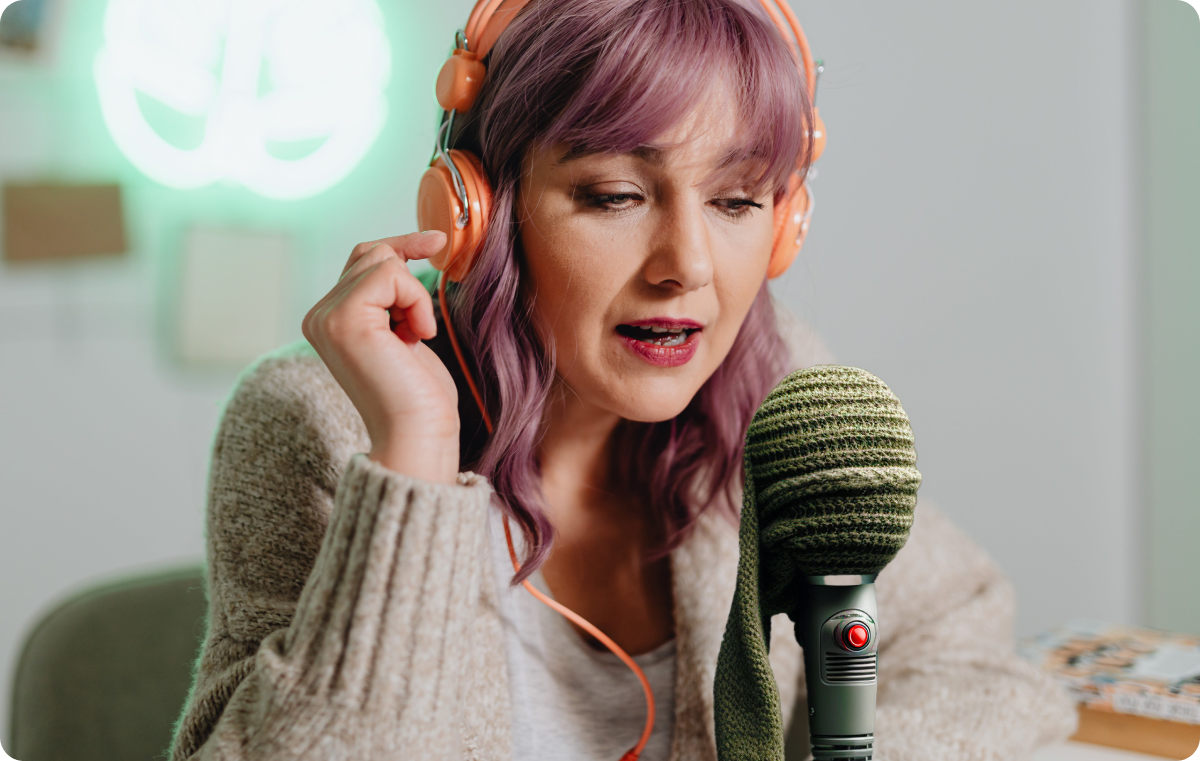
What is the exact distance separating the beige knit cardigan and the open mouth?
20cm

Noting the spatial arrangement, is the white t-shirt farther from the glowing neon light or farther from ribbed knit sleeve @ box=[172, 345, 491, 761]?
the glowing neon light

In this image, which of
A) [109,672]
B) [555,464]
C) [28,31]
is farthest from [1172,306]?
[28,31]

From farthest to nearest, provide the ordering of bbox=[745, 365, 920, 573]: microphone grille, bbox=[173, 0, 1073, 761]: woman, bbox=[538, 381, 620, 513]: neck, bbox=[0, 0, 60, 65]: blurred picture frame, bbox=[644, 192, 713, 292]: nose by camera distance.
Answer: bbox=[0, 0, 60, 65]: blurred picture frame < bbox=[538, 381, 620, 513]: neck < bbox=[644, 192, 713, 292]: nose < bbox=[173, 0, 1073, 761]: woman < bbox=[745, 365, 920, 573]: microphone grille

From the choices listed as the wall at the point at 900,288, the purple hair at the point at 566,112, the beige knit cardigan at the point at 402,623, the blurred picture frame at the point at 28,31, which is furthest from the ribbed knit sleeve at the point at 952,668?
the blurred picture frame at the point at 28,31

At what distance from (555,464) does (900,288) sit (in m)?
1.30

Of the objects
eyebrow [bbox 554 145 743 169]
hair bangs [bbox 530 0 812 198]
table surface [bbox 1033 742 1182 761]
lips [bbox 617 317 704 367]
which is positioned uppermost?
hair bangs [bbox 530 0 812 198]

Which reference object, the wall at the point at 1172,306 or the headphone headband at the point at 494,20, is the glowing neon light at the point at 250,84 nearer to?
the headphone headband at the point at 494,20

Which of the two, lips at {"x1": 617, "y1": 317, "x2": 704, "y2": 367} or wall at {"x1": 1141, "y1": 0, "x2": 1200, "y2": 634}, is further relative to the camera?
wall at {"x1": 1141, "y1": 0, "x2": 1200, "y2": 634}

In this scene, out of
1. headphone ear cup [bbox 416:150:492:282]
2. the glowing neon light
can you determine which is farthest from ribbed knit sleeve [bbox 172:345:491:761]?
the glowing neon light

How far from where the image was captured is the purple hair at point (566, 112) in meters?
0.74

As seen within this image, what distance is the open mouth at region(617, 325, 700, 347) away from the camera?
0.81 meters

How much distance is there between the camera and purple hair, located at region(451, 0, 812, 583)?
2.42 ft

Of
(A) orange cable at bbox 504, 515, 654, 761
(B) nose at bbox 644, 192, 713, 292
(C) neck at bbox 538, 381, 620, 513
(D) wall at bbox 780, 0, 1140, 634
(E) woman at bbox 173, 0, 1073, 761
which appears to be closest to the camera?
(E) woman at bbox 173, 0, 1073, 761

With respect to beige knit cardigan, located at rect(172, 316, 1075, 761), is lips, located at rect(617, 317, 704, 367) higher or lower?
higher
